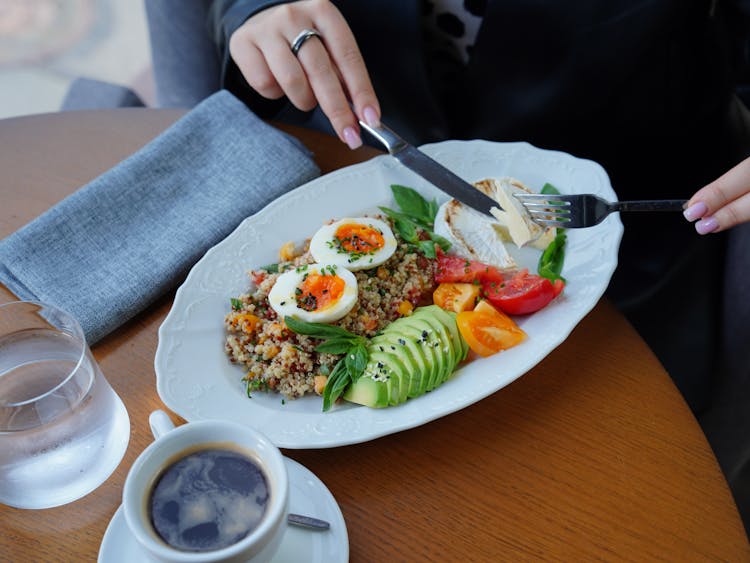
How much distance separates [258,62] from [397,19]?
1.24ft

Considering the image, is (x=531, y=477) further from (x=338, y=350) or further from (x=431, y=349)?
(x=338, y=350)

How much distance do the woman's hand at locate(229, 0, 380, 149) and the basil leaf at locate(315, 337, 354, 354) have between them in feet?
1.67

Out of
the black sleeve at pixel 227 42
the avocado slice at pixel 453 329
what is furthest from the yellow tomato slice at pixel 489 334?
the black sleeve at pixel 227 42

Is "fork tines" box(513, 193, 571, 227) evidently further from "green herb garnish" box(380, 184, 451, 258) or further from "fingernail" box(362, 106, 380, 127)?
"fingernail" box(362, 106, 380, 127)

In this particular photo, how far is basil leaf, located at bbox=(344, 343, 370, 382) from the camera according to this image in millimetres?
1169

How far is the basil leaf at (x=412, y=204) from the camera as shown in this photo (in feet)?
4.98

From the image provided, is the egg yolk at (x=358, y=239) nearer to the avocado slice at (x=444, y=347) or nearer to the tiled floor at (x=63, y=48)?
the avocado slice at (x=444, y=347)

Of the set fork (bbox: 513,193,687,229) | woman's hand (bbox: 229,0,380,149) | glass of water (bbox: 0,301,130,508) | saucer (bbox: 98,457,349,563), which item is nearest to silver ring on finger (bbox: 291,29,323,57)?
woman's hand (bbox: 229,0,380,149)

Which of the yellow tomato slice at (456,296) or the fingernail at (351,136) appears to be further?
the fingernail at (351,136)

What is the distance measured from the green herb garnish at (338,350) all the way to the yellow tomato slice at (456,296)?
0.19 m

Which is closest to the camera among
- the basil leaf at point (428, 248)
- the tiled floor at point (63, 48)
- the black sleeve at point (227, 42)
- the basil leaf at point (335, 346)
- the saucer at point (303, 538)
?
the saucer at point (303, 538)

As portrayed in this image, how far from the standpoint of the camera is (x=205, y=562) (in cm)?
74

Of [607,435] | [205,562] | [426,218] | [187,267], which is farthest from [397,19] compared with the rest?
[205,562]

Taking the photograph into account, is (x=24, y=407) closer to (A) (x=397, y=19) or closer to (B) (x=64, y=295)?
(B) (x=64, y=295)
